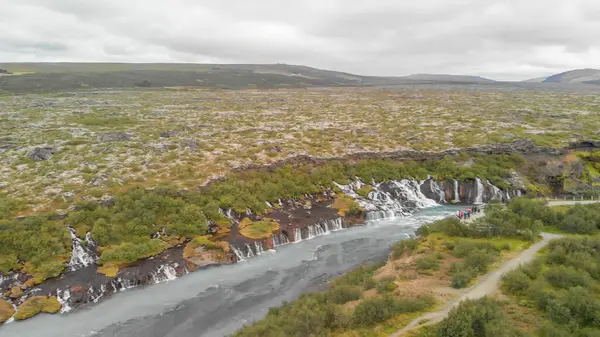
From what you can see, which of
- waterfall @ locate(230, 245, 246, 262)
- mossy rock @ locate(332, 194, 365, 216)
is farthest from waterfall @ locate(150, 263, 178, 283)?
mossy rock @ locate(332, 194, 365, 216)

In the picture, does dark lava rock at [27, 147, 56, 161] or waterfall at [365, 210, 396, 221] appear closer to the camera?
waterfall at [365, 210, 396, 221]

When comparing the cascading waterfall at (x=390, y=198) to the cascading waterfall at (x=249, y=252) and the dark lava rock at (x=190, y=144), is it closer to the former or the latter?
the cascading waterfall at (x=249, y=252)

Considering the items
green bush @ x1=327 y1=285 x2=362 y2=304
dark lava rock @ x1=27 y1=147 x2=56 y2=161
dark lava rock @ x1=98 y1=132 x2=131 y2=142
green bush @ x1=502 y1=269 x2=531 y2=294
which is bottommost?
green bush @ x1=327 y1=285 x2=362 y2=304

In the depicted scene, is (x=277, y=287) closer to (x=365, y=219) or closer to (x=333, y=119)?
(x=365, y=219)

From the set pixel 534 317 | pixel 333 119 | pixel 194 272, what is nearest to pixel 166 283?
pixel 194 272

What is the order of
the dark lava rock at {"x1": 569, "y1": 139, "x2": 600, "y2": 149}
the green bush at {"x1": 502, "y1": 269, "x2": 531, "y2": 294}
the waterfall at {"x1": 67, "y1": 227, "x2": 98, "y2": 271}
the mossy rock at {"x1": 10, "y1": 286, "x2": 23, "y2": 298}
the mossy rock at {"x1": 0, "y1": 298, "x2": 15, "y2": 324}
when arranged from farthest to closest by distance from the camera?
the dark lava rock at {"x1": 569, "y1": 139, "x2": 600, "y2": 149}
the waterfall at {"x1": 67, "y1": 227, "x2": 98, "y2": 271}
the mossy rock at {"x1": 10, "y1": 286, "x2": 23, "y2": 298}
the mossy rock at {"x1": 0, "y1": 298, "x2": 15, "y2": 324}
the green bush at {"x1": 502, "y1": 269, "x2": 531, "y2": 294}

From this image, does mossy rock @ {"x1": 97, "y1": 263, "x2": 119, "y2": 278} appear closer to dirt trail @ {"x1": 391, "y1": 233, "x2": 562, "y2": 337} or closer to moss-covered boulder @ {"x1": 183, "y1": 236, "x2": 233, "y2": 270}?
moss-covered boulder @ {"x1": 183, "y1": 236, "x2": 233, "y2": 270}

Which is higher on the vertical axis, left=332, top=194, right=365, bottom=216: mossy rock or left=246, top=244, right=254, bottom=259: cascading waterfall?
left=332, top=194, right=365, bottom=216: mossy rock
